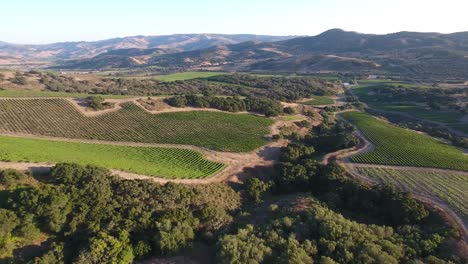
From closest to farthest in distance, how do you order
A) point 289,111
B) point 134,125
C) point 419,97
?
point 134,125, point 289,111, point 419,97

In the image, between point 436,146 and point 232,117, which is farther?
point 232,117

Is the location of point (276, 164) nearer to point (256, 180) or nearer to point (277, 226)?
point (256, 180)

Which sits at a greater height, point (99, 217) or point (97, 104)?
point (97, 104)

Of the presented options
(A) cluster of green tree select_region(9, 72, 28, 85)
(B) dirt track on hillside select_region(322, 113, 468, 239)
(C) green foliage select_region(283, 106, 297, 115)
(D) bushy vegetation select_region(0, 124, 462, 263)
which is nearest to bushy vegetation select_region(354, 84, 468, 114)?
(B) dirt track on hillside select_region(322, 113, 468, 239)

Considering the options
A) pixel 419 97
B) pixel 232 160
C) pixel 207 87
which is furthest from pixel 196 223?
pixel 419 97

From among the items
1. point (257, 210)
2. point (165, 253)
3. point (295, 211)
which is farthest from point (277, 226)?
point (165, 253)

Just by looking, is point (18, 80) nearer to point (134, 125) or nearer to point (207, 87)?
point (134, 125)

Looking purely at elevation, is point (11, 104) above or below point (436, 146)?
above

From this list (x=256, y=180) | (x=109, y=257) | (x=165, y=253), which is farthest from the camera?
(x=256, y=180)
